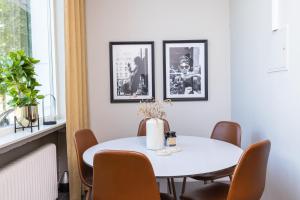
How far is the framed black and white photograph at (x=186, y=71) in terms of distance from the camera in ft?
11.3

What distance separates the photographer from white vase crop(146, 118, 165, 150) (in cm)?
212

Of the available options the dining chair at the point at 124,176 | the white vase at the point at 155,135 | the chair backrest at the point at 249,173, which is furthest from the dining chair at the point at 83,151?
the chair backrest at the point at 249,173

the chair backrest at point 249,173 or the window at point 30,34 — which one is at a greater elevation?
the window at point 30,34

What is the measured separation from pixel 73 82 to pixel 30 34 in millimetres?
662

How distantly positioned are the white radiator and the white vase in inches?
34.7

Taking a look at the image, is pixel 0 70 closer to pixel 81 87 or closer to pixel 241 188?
pixel 81 87

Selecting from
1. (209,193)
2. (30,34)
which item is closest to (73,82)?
(30,34)

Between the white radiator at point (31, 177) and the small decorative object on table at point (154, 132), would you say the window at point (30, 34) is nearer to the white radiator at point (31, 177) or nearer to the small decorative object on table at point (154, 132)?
the white radiator at point (31, 177)

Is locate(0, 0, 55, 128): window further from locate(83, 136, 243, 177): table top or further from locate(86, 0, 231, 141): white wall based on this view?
locate(83, 136, 243, 177): table top

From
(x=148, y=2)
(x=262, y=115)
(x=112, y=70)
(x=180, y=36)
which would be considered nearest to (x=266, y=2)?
(x=262, y=115)

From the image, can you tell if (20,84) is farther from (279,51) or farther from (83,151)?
(279,51)

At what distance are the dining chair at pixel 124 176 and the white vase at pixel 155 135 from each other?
0.63 meters

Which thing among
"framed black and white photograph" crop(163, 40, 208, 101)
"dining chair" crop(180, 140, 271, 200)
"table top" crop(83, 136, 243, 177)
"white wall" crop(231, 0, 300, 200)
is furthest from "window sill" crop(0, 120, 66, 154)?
"white wall" crop(231, 0, 300, 200)

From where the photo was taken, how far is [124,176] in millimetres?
1499
